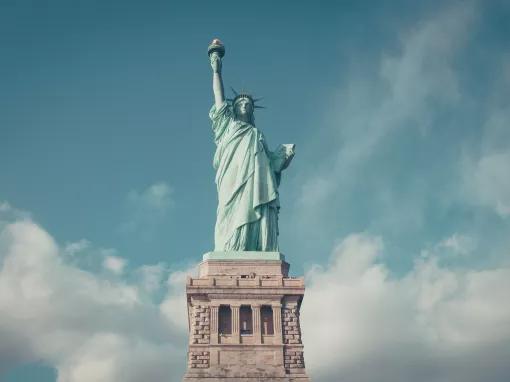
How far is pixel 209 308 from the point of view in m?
43.1

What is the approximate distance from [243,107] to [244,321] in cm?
1575

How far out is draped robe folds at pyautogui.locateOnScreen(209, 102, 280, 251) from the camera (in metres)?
47.1

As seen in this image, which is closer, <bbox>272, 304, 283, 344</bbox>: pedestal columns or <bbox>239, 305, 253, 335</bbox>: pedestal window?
<bbox>272, 304, 283, 344</bbox>: pedestal columns

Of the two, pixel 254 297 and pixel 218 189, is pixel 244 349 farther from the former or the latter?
pixel 218 189

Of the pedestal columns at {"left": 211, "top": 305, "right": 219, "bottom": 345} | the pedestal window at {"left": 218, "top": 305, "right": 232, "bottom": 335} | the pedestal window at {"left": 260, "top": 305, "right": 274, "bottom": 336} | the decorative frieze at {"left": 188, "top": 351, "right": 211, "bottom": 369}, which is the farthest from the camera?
the pedestal window at {"left": 260, "top": 305, "right": 274, "bottom": 336}

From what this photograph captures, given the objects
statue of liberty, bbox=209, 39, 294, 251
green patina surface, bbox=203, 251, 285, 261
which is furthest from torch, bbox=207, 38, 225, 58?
green patina surface, bbox=203, 251, 285, 261

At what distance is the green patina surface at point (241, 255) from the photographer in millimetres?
45344

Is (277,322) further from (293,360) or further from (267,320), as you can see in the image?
(293,360)

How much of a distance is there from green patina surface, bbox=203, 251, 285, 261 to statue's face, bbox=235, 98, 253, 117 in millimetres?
10837

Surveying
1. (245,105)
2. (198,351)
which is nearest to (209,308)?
(198,351)

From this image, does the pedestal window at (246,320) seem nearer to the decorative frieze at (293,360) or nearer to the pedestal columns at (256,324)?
the pedestal columns at (256,324)

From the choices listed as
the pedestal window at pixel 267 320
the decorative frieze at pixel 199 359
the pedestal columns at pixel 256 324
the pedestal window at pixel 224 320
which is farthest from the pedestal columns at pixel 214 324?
the pedestal window at pixel 267 320

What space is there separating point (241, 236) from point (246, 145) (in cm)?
644

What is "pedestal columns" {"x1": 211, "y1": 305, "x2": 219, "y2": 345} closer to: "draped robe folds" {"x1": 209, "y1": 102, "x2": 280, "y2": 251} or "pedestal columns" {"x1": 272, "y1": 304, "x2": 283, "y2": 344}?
"pedestal columns" {"x1": 272, "y1": 304, "x2": 283, "y2": 344}
